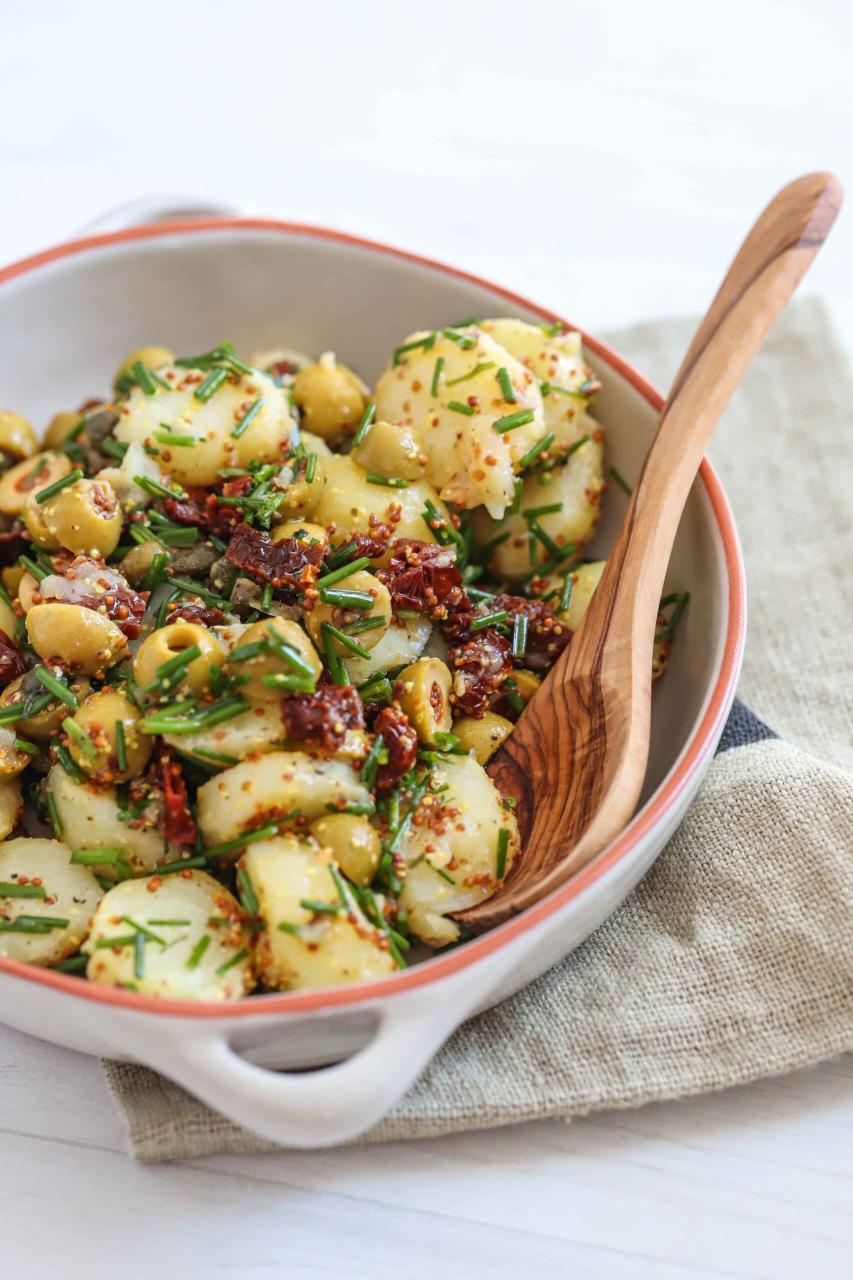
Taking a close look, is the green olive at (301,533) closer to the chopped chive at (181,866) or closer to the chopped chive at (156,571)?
the chopped chive at (156,571)

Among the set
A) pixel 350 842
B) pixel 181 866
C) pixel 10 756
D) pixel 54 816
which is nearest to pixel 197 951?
pixel 181 866

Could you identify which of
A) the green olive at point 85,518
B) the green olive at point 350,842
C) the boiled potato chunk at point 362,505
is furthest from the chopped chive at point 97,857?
the boiled potato chunk at point 362,505

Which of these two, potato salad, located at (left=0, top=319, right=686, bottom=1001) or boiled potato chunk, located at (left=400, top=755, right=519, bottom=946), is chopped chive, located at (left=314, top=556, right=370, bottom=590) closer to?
potato salad, located at (left=0, top=319, right=686, bottom=1001)

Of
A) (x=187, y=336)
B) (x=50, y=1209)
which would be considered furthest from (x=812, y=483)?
(x=50, y=1209)

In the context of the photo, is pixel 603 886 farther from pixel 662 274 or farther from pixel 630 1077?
pixel 662 274

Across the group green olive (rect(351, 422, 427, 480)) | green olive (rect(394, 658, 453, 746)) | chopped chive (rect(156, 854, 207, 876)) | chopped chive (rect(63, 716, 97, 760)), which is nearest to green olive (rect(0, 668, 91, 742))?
chopped chive (rect(63, 716, 97, 760))
